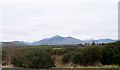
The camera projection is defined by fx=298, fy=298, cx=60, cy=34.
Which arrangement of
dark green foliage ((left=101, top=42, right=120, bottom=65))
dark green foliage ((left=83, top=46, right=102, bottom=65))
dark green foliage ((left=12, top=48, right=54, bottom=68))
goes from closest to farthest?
dark green foliage ((left=12, top=48, right=54, bottom=68)), dark green foliage ((left=101, top=42, right=120, bottom=65)), dark green foliage ((left=83, top=46, right=102, bottom=65))

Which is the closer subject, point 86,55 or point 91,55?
point 86,55

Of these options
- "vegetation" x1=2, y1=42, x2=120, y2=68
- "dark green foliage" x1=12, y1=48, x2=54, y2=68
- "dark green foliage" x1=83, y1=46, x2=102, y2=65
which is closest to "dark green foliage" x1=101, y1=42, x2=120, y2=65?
"vegetation" x1=2, y1=42, x2=120, y2=68

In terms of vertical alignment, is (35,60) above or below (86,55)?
below

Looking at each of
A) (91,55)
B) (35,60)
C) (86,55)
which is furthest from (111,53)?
(35,60)

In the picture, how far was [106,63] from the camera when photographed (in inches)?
790

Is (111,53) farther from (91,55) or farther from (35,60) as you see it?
(35,60)

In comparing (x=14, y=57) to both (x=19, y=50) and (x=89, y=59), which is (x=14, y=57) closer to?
(x=19, y=50)

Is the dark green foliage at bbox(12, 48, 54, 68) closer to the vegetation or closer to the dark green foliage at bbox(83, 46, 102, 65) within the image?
the vegetation

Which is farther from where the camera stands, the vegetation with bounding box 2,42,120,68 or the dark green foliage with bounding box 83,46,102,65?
the dark green foliage with bounding box 83,46,102,65

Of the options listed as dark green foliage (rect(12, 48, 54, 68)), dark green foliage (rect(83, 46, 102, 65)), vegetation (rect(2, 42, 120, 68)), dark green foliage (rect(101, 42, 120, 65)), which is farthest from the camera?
dark green foliage (rect(83, 46, 102, 65))

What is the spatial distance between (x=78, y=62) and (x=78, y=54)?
607mm

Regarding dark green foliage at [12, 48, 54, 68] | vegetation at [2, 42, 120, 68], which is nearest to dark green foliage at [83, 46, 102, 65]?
vegetation at [2, 42, 120, 68]

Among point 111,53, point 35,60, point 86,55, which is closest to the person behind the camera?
point 35,60

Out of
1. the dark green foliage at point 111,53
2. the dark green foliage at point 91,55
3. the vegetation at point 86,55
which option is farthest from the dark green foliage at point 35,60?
the dark green foliage at point 111,53
